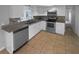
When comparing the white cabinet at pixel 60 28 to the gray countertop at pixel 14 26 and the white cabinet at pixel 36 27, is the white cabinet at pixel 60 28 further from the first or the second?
the gray countertop at pixel 14 26

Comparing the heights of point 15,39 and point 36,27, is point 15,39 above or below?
below

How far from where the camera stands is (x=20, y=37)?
1342 millimetres

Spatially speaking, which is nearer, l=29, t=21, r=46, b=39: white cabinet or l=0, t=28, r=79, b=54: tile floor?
l=0, t=28, r=79, b=54: tile floor

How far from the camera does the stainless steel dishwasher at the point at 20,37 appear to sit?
4.27ft

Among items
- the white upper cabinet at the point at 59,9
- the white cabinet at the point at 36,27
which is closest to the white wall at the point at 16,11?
the white cabinet at the point at 36,27

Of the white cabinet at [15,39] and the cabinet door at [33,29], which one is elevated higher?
the cabinet door at [33,29]

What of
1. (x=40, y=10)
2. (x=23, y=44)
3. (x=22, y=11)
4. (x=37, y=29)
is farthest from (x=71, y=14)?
(x=23, y=44)

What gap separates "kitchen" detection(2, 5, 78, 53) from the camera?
1.26 m

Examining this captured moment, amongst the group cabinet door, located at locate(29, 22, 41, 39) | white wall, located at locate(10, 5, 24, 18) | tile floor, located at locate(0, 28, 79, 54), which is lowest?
tile floor, located at locate(0, 28, 79, 54)

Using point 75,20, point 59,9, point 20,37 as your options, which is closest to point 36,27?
point 20,37

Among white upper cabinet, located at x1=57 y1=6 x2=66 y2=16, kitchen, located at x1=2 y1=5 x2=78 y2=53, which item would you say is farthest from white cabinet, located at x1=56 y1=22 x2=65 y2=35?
white upper cabinet, located at x1=57 y1=6 x2=66 y2=16

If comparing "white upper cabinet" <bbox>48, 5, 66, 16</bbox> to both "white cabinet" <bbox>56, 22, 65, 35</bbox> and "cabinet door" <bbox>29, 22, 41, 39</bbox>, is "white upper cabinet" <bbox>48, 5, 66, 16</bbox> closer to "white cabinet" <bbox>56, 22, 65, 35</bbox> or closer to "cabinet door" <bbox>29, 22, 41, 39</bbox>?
"white cabinet" <bbox>56, 22, 65, 35</bbox>

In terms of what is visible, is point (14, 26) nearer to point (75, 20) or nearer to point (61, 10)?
point (61, 10)

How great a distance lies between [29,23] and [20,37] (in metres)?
0.22
